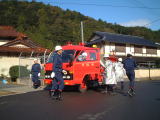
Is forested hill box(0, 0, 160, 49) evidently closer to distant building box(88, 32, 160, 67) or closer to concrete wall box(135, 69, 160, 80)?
distant building box(88, 32, 160, 67)

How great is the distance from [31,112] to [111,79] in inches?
193

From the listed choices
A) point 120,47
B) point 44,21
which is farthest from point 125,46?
point 44,21

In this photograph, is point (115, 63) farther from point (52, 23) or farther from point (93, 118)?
point (52, 23)

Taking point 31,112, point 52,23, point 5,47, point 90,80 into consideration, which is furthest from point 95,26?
point 31,112

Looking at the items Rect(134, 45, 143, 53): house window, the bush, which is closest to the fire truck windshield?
the bush

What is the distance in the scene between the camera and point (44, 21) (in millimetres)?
56844

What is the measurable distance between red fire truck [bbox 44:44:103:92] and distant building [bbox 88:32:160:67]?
23771 mm

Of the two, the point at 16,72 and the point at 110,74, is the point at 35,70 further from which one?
the point at 110,74

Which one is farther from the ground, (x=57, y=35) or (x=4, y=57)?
(x=57, y=35)

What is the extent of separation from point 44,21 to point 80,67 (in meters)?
47.3

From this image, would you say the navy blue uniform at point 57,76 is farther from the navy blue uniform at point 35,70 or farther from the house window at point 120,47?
the house window at point 120,47

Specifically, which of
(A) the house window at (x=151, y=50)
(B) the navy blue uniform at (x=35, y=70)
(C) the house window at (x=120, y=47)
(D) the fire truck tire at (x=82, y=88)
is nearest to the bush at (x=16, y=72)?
(B) the navy blue uniform at (x=35, y=70)

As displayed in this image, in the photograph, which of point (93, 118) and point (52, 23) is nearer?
point (93, 118)

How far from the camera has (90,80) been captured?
1234 cm
